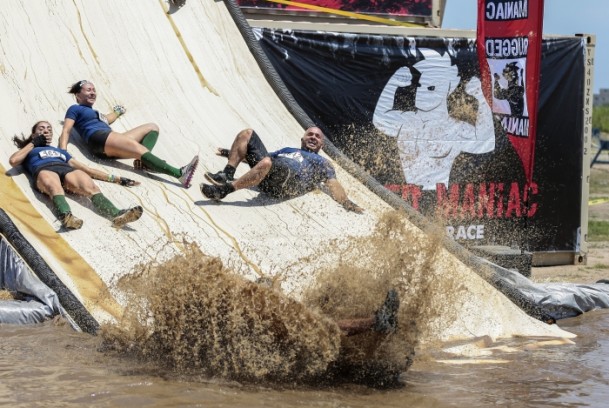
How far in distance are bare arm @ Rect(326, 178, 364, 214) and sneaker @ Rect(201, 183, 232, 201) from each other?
0.92 meters

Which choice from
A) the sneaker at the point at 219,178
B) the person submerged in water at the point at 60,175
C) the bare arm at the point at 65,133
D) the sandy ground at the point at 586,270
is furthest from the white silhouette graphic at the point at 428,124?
the person submerged in water at the point at 60,175

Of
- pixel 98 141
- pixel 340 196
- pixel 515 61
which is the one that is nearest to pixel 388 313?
pixel 340 196

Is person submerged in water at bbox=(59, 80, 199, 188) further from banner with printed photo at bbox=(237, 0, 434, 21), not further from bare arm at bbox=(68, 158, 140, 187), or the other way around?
banner with printed photo at bbox=(237, 0, 434, 21)

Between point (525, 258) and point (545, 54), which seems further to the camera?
point (545, 54)

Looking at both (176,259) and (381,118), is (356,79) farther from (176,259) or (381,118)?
(176,259)

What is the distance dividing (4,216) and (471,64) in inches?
216

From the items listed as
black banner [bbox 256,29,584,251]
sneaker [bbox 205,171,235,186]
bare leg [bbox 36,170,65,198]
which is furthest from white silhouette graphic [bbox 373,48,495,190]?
bare leg [bbox 36,170,65,198]

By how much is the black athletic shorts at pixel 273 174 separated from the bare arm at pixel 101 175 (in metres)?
1.08

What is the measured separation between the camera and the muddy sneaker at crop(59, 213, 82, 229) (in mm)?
6703

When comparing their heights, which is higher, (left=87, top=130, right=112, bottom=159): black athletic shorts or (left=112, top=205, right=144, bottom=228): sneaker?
(left=87, top=130, right=112, bottom=159): black athletic shorts

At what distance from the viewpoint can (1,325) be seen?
6004 millimetres

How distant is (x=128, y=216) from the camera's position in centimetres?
686

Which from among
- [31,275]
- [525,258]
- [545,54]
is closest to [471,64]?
[545,54]

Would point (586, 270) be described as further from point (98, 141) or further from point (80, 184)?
point (80, 184)
